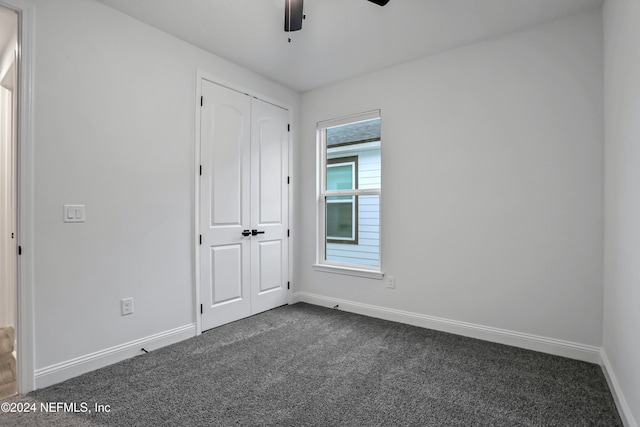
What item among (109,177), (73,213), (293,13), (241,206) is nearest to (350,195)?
(241,206)

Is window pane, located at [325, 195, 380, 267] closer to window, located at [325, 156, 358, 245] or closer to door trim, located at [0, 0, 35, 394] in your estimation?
window, located at [325, 156, 358, 245]

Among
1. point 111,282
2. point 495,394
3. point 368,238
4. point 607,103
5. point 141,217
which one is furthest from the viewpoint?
point 368,238

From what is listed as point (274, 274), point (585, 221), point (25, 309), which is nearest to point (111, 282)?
point (25, 309)

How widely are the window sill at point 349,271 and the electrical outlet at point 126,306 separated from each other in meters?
2.01

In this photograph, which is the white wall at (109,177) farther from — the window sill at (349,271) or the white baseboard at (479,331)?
the white baseboard at (479,331)

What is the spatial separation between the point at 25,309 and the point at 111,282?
0.49 m

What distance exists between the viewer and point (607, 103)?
2.29m

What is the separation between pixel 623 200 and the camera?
1865mm

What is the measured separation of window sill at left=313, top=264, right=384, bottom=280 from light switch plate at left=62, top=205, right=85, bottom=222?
241 cm

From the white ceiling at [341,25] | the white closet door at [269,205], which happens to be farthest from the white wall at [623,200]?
the white closet door at [269,205]

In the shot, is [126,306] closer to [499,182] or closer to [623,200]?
[499,182]

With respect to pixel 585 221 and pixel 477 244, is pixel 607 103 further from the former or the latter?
pixel 477 244

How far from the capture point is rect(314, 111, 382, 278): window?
12.0ft

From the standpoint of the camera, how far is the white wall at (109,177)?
2156 mm
